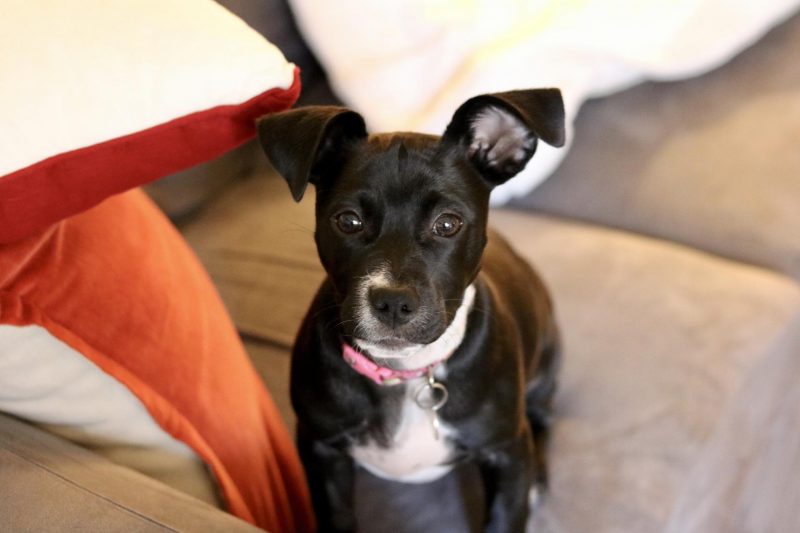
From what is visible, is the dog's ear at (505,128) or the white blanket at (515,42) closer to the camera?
the dog's ear at (505,128)

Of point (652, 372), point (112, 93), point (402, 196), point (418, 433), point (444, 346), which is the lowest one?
point (652, 372)

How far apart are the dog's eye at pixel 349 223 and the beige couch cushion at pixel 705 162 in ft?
3.26

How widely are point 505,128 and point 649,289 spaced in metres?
0.73

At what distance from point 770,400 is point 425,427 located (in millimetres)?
858

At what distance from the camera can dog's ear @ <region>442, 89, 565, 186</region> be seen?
0.96 m

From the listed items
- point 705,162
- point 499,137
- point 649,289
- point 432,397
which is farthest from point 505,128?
point 705,162

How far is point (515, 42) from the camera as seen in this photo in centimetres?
175

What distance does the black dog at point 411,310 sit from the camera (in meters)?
0.97

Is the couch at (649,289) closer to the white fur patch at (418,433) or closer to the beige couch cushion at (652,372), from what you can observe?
the beige couch cushion at (652,372)

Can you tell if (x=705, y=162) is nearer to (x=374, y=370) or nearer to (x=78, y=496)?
(x=374, y=370)

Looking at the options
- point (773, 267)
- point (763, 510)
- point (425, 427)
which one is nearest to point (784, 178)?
point (773, 267)

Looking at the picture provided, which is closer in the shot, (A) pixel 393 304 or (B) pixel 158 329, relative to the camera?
(A) pixel 393 304

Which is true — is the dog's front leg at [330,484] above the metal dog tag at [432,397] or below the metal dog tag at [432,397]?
below

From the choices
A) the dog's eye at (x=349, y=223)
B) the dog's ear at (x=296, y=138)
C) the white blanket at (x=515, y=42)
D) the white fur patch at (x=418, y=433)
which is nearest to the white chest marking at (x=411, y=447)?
the white fur patch at (x=418, y=433)
